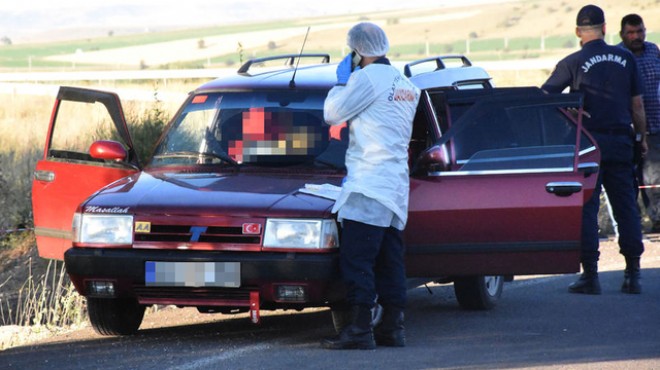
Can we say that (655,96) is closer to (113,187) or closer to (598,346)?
(598,346)

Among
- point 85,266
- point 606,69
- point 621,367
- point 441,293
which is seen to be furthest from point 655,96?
point 85,266

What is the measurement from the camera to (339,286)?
729 cm

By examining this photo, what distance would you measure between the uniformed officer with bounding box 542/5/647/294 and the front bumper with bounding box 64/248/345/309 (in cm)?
312

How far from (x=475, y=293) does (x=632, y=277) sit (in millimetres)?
1520

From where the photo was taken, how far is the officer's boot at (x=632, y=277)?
32.3 feet

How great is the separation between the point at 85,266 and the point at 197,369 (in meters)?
1.09

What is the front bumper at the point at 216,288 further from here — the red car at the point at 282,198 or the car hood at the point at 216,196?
the car hood at the point at 216,196

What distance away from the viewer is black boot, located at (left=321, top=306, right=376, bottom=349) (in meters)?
7.25

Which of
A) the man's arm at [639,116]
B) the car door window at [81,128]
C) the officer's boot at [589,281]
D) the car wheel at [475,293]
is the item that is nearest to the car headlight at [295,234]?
the car wheel at [475,293]

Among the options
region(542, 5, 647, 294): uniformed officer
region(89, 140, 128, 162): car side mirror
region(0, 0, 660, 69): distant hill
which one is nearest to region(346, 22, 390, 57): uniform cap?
region(89, 140, 128, 162): car side mirror

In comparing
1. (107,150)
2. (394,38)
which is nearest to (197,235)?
(107,150)

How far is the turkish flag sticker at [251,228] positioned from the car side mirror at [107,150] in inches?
62.1

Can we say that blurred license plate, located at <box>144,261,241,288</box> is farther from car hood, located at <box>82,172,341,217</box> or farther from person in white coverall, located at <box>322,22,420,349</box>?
person in white coverall, located at <box>322,22,420,349</box>

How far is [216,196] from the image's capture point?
7531 millimetres
